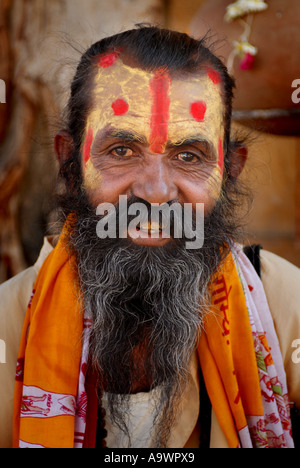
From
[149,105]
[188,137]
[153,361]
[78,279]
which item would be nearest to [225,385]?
[153,361]

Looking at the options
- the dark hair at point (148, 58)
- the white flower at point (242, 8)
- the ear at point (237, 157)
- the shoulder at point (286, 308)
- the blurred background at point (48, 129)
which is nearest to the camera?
the dark hair at point (148, 58)

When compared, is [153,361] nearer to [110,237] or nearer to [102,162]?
[110,237]

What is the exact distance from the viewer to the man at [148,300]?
1.49 meters

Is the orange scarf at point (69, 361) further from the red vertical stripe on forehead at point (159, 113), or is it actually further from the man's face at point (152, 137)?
the red vertical stripe on forehead at point (159, 113)

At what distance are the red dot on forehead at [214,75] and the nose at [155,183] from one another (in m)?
0.35

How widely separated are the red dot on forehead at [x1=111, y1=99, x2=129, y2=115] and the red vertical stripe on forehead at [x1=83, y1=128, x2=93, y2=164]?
0.13 m

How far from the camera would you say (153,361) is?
5.19ft

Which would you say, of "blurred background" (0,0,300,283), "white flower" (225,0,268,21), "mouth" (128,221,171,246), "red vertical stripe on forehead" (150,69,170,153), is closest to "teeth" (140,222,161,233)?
"mouth" (128,221,171,246)

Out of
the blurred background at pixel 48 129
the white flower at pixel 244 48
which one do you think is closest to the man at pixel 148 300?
the white flower at pixel 244 48

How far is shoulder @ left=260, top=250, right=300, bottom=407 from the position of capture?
66.2 inches

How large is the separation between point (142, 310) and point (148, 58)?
82cm

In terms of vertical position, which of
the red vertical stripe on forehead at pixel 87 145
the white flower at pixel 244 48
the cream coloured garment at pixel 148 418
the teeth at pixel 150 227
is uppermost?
the white flower at pixel 244 48

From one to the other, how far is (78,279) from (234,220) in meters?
0.62

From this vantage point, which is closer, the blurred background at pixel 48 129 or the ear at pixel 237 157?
the ear at pixel 237 157
